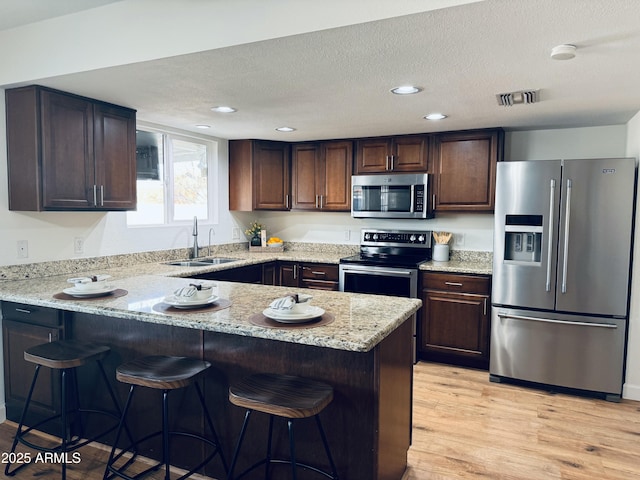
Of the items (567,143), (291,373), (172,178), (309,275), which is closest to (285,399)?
(291,373)

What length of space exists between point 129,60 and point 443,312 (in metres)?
3.06

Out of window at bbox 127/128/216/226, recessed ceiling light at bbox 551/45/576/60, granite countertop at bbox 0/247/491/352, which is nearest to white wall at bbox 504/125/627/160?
granite countertop at bbox 0/247/491/352

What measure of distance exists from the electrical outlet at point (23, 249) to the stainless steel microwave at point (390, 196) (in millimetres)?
2790

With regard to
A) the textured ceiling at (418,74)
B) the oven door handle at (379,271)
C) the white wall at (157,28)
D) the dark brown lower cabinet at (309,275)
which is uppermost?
the white wall at (157,28)

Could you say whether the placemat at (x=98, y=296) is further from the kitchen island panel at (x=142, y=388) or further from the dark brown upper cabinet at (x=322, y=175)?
the dark brown upper cabinet at (x=322, y=175)

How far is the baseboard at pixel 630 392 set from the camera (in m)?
3.25

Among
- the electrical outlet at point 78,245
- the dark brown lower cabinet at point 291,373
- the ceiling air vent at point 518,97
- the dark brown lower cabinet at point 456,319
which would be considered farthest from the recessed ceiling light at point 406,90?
the electrical outlet at point 78,245

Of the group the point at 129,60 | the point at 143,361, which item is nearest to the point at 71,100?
the point at 129,60

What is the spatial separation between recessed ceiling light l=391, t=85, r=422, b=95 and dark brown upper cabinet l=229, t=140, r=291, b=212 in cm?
226

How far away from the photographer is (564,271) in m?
3.29

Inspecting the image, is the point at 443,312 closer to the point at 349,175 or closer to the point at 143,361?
the point at 349,175

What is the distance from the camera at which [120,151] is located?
322cm

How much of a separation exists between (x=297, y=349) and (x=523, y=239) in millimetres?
2350

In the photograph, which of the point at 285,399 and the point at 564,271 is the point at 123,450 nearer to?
the point at 285,399
